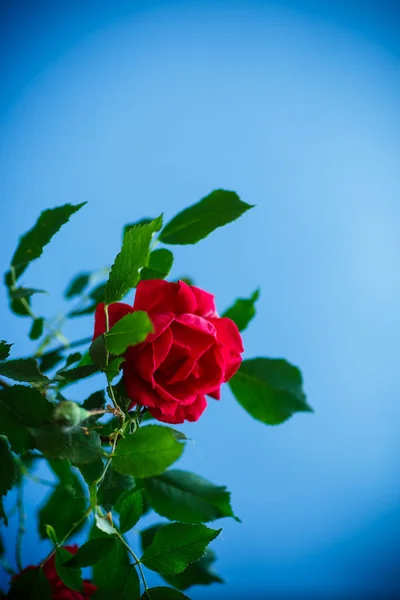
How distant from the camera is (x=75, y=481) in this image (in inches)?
13.3

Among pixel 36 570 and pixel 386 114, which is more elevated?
pixel 386 114

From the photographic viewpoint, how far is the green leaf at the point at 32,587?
26 cm

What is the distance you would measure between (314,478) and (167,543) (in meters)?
0.53

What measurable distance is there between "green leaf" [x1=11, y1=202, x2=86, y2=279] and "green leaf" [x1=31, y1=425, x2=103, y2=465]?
12 centimetres

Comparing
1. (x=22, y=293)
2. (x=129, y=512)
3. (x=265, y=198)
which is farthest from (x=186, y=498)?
(x=265, y=198)

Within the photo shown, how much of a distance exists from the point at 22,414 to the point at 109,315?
59 mm

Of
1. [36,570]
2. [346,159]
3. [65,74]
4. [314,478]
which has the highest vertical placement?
[346,159]

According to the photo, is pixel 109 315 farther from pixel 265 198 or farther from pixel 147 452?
pixel 265 198

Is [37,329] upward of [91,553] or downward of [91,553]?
upward

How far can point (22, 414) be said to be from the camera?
23 centimetres

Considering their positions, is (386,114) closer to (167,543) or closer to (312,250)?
(312,250)

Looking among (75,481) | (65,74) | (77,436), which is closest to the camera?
(77,436)

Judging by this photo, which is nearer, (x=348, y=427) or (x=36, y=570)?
(x=36, y=570)

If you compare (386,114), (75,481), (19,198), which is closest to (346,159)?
(386,114)
